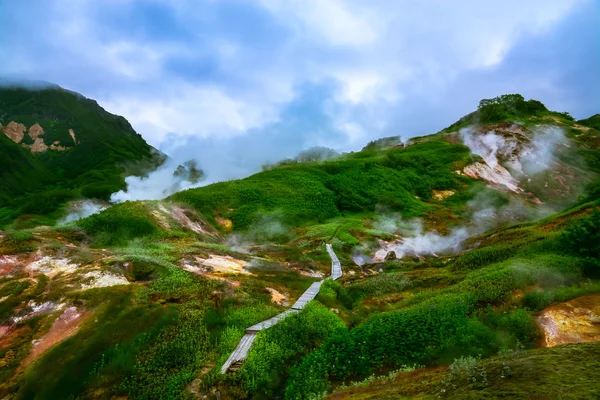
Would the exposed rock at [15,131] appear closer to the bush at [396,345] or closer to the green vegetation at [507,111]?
the green vegetation at [507,111]

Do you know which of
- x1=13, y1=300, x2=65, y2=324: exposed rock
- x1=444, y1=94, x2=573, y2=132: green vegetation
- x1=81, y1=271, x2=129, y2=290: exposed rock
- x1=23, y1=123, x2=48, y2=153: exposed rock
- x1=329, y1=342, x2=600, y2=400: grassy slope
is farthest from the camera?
x1=23, y1=123, x2=48, y2=153: exposed rock

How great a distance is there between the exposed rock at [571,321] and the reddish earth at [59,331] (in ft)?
59.2

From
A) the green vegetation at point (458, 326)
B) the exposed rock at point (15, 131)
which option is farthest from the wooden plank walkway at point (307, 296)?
the exposed rock at point (15, 131)

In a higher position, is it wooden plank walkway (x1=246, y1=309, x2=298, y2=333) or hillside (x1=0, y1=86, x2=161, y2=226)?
hillside (x1=0, y1=86, x2=161, y2=226)

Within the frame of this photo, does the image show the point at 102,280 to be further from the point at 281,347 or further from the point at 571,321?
the point at 571,321

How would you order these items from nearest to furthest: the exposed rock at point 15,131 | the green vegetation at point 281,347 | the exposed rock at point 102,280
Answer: the green vegetation at point 281,347
the exposed rock at point 102,280
the exposed rock at point 15,131

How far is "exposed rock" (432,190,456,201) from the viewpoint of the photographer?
3124 inches

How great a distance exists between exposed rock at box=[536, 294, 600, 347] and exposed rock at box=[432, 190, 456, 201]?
68.4 meters

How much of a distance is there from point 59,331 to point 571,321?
64.6ft

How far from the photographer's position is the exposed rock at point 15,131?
150m

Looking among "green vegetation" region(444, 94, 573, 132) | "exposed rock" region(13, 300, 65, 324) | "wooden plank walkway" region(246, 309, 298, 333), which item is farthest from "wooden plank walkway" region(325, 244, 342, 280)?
"green vegetation" region(444, 94, 573, 132)

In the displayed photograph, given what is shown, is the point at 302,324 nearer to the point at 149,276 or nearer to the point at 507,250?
the point at 149,276

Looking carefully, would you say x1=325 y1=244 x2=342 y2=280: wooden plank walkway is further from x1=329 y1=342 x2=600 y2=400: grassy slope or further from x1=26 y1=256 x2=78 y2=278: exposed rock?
x1=329 y1=342 x2=600 y2=400: grassy slope

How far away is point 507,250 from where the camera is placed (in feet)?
74.0
